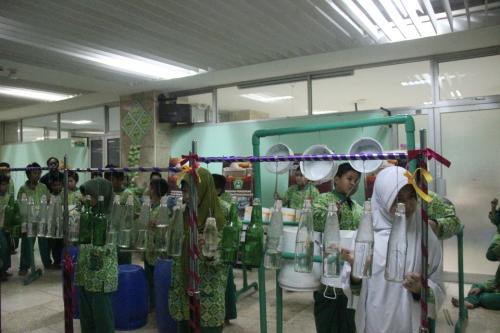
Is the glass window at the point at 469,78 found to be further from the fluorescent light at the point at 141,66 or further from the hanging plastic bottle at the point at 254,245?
the hanging plastic bottle at the point at 254,245

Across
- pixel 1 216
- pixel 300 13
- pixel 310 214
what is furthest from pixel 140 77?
pixel 310 214

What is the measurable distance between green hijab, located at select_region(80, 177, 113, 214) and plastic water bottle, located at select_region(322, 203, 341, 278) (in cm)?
132

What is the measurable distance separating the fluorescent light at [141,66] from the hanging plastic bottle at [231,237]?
3338 millimetres

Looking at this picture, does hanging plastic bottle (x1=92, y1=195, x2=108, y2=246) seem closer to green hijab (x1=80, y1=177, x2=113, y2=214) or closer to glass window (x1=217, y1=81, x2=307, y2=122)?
green hijab (x1=80, y1=177, x2=113, y2=214)

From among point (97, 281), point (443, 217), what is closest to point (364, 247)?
point (443, 217)

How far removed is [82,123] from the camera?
899cm

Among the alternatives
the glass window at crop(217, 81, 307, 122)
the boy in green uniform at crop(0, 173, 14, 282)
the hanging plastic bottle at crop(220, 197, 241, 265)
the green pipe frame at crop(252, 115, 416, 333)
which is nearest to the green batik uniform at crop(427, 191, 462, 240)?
the green pipe frame at crop(252, 115, 416, 333)

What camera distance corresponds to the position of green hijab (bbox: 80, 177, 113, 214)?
2.38m

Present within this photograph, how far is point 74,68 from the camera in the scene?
505 centimetres

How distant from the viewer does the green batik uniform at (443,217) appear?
271cm

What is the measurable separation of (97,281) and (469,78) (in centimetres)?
438

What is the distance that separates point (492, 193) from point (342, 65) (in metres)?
2.28

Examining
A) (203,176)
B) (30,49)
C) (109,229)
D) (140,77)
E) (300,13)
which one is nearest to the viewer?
(203,176)

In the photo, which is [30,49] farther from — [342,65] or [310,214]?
[310,214]
